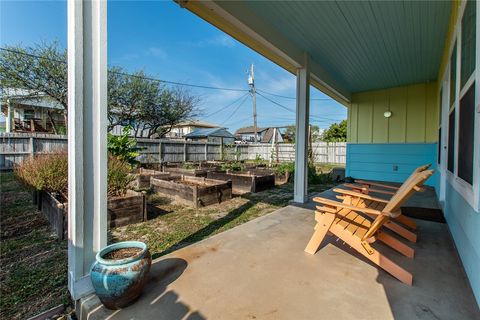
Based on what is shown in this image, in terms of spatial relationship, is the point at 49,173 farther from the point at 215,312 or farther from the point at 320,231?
the point at 320,231

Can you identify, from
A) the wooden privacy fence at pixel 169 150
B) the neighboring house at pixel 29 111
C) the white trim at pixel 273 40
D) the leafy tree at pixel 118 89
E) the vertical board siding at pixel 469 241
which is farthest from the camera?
the neighboring house at pixel 29 111

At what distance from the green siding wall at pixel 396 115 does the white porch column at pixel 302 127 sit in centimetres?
375

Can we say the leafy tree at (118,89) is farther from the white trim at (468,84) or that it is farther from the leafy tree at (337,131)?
the white trim at (468,84)

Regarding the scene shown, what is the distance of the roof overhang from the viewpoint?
9.21 ft

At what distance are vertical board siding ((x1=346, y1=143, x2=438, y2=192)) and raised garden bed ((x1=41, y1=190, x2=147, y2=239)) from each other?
247 inches

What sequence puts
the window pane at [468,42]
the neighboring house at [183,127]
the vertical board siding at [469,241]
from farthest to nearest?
the neighboring house at [183,127], the window pane at [468,42], the vertical board siding at [469,241]

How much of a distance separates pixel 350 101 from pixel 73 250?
300 inches

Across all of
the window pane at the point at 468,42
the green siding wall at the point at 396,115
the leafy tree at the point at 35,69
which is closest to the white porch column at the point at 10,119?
the leafy tree at the point at 35,69

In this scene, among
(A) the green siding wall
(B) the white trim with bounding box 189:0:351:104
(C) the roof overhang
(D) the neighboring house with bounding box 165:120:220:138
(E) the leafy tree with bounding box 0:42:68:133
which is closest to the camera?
(B) the white trim with bounding box 189:0:351:104

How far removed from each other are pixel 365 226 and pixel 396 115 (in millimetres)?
5735

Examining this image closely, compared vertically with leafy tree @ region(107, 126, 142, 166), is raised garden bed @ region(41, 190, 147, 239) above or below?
below

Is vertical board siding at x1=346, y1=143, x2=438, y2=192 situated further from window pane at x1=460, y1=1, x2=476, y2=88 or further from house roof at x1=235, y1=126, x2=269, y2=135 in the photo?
house roof at x1=235, y1=126, x2=269, y2=135

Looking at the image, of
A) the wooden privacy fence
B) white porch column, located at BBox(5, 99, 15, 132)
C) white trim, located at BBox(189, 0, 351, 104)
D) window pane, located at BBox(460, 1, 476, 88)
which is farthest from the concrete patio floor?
white porch column, located at BBox(5, 99, 15, 132)

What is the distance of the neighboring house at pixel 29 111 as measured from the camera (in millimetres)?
11578
